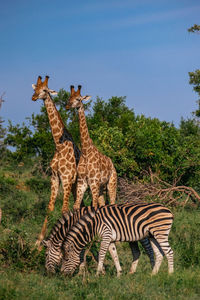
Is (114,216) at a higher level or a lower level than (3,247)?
higher

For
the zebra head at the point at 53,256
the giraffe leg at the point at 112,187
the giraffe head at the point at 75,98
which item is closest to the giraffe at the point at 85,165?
the giraffe head at the point at 75,98

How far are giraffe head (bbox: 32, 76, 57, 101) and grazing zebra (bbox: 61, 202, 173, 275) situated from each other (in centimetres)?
350

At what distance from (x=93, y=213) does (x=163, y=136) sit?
7.60 meters

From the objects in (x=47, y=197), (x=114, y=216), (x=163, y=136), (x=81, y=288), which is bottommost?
(x=81, y=288)

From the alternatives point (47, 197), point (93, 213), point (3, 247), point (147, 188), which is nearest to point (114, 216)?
point (93, 213)

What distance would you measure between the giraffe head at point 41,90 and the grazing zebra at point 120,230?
3.50 meters

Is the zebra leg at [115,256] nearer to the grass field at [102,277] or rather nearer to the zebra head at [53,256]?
the grass field at [102,277]

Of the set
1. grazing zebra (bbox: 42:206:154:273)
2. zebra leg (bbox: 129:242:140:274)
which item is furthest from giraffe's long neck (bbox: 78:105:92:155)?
zebra leg (bbox: 129:242:140:274)

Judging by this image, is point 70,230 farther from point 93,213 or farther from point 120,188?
point 120,188

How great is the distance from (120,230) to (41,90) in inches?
163

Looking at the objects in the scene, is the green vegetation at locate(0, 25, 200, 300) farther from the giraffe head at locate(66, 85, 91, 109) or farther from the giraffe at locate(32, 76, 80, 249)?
the giraffe head at locate(66, 85, 91, 109)

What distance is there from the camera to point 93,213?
8.09 m

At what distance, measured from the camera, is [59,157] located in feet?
35.3

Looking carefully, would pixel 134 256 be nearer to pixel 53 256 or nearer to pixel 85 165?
pixel 53 256
